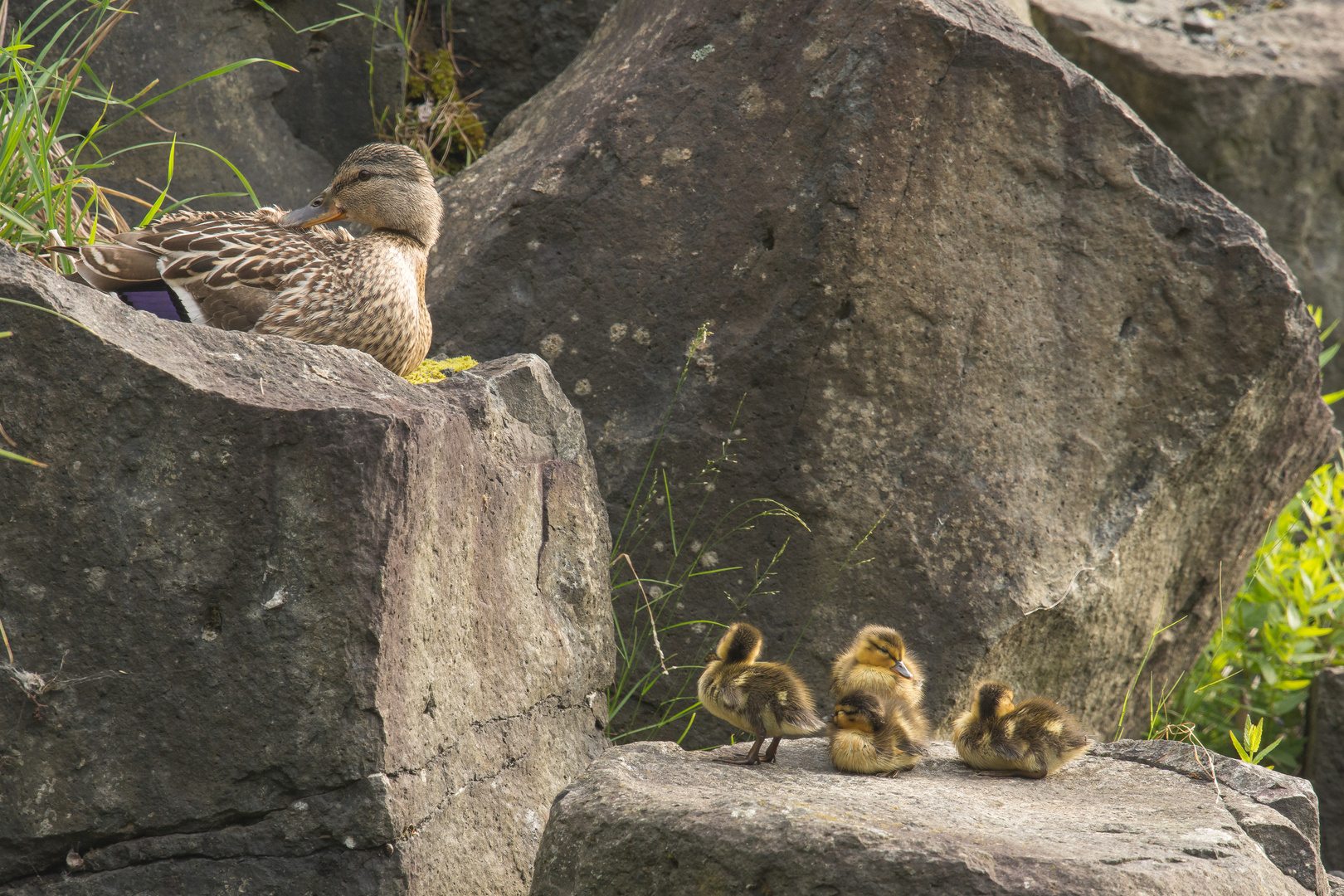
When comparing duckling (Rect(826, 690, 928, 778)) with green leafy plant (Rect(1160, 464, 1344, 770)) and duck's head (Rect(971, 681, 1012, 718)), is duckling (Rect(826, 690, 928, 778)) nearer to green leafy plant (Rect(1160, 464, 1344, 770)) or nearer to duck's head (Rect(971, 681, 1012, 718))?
duck's head (Rect(971, 681, 1012, 718))

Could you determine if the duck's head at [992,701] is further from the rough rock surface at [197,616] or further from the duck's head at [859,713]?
the rough rock surface at [197,616]

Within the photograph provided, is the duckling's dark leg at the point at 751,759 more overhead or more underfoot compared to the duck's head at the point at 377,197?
more underfoot

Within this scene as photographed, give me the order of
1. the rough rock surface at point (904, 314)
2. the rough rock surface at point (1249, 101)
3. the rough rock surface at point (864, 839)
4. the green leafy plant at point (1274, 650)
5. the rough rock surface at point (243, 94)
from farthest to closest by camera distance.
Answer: the rough rock surface at point (1249, 101)
the green leafy plant at point (1274, 650)
the rough rock surface at point (243, 94)
the rough rock surface at point (904, 314)
the rough rock surface at point (864, 839)

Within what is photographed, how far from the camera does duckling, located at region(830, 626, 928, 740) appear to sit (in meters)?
3.82

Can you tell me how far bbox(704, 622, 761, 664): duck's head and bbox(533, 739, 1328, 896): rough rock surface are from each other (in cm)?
43

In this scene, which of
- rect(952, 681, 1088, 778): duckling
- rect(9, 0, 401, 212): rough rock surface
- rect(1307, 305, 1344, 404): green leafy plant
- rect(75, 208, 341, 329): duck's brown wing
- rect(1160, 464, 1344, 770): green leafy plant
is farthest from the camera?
rect(1160, 464, 1344, 770): green leafy plant

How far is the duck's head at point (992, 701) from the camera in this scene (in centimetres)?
364

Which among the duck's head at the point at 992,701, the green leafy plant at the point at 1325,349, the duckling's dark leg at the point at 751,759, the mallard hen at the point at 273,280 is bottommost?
the duckling's dark leg at the point at 751,759

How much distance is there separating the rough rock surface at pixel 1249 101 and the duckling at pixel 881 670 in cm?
595

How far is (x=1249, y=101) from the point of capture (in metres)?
8.34

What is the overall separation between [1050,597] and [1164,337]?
→ 3.77ft

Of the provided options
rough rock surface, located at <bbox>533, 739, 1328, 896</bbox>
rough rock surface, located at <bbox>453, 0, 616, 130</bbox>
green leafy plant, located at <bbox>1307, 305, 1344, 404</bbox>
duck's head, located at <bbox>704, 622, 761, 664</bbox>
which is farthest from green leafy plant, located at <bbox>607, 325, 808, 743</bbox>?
rough rock surface, located at <bbox>453, 0, 616, 130</bbox>

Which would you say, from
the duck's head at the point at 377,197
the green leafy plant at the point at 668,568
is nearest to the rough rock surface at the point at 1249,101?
the green leafy plant at the point at 668,568

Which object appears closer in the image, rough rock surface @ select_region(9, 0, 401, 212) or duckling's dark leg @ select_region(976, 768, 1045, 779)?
duckling's dark leg @ select_region(976, 768, 1045, 779)
